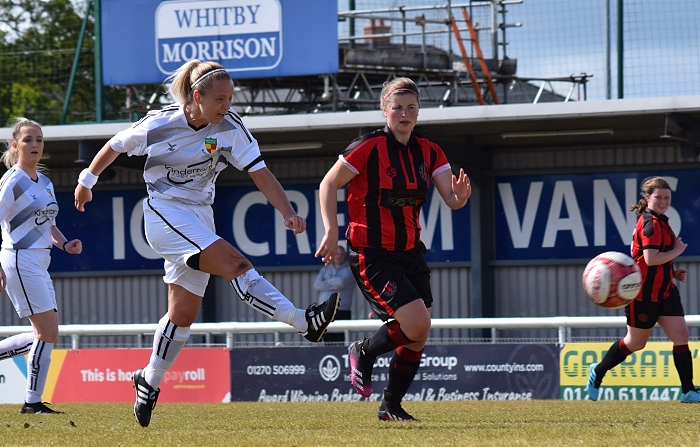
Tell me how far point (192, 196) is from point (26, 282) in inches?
98.9

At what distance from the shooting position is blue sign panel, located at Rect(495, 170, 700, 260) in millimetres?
15023

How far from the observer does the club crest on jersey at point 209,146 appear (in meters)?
6.39

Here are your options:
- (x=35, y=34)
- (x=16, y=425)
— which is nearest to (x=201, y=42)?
(x=16, y=425)

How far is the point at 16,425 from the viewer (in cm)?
722

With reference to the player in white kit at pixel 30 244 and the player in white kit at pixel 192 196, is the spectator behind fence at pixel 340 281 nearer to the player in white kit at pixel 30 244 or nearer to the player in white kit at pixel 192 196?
the player in white kit at pixel 30 244

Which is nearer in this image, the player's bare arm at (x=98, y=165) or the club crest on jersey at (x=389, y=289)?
the player's bare arm at (x=98, y=165)

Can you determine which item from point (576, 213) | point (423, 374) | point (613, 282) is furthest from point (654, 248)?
point (576, 213)

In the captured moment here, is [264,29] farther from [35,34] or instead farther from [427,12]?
[35,34]

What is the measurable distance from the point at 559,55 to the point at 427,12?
74.5 inches

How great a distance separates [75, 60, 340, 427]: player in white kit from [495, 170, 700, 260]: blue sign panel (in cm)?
972

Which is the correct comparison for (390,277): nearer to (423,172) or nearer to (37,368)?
(423,172)

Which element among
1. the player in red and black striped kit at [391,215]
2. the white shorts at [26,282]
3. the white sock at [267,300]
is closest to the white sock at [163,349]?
the white sock at [267,300]

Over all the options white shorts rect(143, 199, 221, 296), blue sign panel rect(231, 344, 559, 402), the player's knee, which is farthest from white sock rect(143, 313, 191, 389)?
blue sign panel rect(231, 344, 559, 402)

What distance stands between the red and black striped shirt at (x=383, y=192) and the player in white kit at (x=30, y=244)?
102 inches
